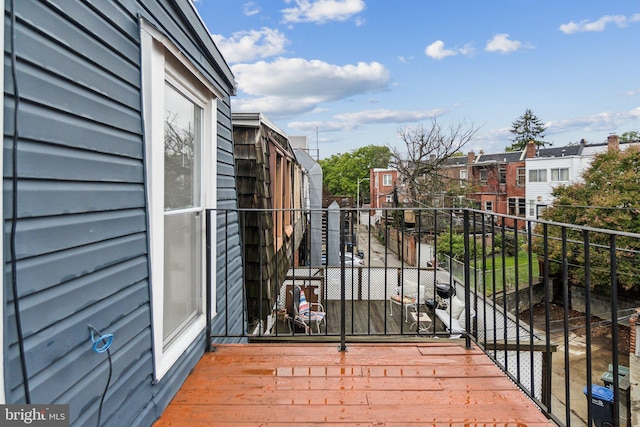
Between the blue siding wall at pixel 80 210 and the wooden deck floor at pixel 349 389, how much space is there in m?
0.31

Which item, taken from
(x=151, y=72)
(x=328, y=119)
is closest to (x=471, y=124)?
(x=328, y=119)

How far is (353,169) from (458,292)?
34.0 m

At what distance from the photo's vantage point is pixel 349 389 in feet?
6.33

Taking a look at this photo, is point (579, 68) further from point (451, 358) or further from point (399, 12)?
point (451, 358)

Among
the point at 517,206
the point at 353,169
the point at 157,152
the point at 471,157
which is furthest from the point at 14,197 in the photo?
the point at 353,169

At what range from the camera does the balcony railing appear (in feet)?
5.42

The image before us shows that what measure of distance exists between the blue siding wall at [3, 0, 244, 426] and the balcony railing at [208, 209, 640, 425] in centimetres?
92

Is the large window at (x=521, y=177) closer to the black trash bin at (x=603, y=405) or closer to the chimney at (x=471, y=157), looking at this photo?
the chimney at (x=471, y=157)

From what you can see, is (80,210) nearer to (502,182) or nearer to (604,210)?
(604,210)

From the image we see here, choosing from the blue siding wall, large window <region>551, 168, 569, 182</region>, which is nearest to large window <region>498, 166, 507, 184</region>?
large window <region>551, 168, 569, 182</region>

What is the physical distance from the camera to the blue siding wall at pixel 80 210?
0.93 m

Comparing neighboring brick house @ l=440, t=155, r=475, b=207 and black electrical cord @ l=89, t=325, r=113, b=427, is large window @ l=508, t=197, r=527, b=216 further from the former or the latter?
black electrical cord @ l=89, t=325, r=113, b=427

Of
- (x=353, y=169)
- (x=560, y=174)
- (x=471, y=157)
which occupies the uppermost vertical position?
(x=353, y=169)

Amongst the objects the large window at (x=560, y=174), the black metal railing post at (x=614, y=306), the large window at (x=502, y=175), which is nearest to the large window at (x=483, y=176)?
the large window at (x=502, y=175)
